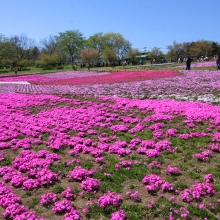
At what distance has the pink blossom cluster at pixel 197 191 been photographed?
5883 mm

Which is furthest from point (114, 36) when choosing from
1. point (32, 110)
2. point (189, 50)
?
point (32, 110)

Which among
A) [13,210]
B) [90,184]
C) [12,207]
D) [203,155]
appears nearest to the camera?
[13,210]

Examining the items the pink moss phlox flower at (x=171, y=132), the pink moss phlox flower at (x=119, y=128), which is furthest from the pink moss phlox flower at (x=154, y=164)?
the pink moss phlox flower at (x=119, y=128)

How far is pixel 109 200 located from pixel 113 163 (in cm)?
219

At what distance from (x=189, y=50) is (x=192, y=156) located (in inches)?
3706

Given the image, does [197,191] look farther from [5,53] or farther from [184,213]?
[5,53]

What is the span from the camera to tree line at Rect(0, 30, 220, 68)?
84213mm

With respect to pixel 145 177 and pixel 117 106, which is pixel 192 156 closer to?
pixel 145 177

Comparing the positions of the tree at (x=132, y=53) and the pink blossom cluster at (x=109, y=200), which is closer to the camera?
the pink blossom cluster at (x=109, y=200)

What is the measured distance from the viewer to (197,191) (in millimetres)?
6035

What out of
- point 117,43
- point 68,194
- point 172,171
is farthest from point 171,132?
point 117,43

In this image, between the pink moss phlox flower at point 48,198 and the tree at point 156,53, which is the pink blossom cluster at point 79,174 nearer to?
the pink moss phlox flower at point 48,198

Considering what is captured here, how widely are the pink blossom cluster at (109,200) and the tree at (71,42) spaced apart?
98.6 metres

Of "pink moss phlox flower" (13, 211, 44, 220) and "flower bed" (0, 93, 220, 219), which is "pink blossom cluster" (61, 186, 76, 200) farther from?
"pink moss phlox flower" (13, 211, 44, 220)
